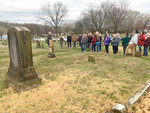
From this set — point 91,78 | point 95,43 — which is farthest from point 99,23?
point 91,78

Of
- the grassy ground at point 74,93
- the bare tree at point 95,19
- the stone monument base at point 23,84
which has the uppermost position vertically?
the bare tree at point 95,19

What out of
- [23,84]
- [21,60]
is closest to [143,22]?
[21,60]

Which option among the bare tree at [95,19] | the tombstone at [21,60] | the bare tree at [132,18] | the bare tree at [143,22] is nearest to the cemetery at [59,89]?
the tombstone at [21,60]

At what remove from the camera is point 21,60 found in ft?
13.8

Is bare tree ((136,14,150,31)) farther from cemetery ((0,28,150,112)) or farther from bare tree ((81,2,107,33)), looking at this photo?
cemetery ((0,28,150,112))

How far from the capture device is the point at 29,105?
3488mm

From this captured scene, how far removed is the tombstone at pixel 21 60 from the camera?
4066 mm

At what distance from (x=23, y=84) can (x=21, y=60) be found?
2.66 feet

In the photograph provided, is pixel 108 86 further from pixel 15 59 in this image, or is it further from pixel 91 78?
pixel 15 59

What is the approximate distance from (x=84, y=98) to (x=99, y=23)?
43.5 metres

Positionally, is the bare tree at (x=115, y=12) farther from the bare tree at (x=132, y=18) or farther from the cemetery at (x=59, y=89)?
the cemetery at (x=59, y=89)

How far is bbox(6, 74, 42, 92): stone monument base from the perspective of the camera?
13.7 feet

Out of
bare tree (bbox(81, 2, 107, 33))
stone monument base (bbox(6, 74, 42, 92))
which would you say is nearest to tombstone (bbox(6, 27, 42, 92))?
stone monument base (bbox(6, 74, 42, 92))

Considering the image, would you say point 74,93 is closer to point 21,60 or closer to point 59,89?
point 59,89
